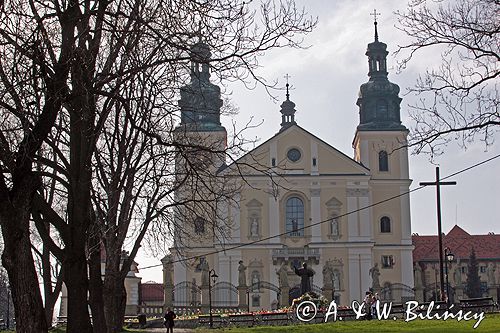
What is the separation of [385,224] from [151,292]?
83.7 feet

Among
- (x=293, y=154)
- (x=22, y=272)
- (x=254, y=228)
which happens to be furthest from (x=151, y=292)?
(x=22, y=272)

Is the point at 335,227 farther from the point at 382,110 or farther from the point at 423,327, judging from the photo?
the point at 423,327

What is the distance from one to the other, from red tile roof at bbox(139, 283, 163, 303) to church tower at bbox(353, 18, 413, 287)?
23.7 metres

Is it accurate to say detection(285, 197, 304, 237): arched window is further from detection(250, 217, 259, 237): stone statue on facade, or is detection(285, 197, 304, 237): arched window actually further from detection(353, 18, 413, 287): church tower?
detection(353, 18, 413, 287): church tower

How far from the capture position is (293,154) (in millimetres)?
67188

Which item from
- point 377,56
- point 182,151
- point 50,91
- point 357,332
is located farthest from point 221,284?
point 50,91

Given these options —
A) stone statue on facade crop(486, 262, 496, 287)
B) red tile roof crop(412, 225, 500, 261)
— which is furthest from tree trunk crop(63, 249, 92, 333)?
stone statue on facade crop(486, 262, 496, 287)

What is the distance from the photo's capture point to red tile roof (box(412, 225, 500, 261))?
80.6 metres

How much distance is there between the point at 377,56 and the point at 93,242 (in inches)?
2146

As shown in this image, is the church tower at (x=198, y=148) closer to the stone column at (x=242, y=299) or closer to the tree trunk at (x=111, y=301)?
the tree trunk at (x=111, y=301)

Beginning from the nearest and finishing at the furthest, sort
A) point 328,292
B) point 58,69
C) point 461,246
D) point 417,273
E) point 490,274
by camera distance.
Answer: point 58,69, point 328,292, point 417,273, point 490,274, point 461,246

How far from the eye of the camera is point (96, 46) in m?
13.3

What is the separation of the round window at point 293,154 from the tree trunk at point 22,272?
54397 millimetres

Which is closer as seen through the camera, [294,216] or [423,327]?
[423,327]
